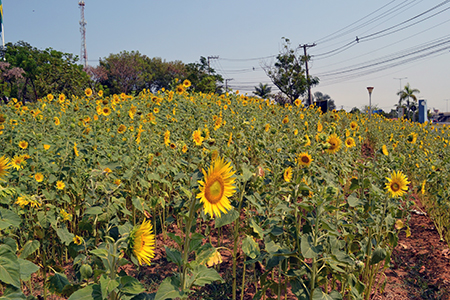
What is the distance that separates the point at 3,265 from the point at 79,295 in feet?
1.03

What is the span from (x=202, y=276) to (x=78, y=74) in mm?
18129

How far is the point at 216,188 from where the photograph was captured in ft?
4.71

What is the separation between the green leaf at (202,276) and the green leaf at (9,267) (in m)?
0.69

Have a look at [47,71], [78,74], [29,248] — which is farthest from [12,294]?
[47,71]

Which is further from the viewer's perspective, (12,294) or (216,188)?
(216,188)

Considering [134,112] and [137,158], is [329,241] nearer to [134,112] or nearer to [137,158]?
[137,158]

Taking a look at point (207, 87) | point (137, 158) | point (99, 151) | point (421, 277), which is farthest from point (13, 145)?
point (207, 87)

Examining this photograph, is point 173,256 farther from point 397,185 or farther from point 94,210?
point 397,185

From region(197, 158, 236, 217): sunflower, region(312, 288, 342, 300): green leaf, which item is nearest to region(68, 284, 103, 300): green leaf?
region(197, 158, 236, 217): sunflower

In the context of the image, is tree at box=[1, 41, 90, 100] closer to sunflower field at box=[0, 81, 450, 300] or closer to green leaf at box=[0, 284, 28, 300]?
sunflower field at box=[0, 81, 450, 300]

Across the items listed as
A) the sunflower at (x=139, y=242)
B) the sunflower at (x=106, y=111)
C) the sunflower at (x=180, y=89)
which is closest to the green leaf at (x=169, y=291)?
the sunflower at (x=139, y=242)

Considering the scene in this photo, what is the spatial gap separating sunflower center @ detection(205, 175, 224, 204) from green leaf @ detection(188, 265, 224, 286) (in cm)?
34

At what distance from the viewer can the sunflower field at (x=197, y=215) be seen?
1.48m

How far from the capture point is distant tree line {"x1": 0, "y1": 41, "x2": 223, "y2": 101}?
17.8 metres
